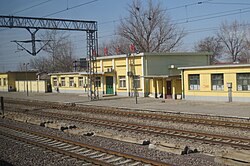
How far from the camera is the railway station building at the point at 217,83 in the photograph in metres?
25.5

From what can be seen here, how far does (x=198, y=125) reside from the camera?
16.4 metres

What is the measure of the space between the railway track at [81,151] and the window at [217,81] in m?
16.6

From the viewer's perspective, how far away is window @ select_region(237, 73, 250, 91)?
82.6ft

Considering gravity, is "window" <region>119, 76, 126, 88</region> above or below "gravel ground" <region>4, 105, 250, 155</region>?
above

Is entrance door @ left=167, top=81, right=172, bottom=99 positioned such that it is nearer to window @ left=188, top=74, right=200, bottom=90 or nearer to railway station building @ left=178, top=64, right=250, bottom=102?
railway station building @ left=178, top=64, right=250, bottom=102

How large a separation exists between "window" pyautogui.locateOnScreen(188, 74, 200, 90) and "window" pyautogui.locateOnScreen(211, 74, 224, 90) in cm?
155

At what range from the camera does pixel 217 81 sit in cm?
2728

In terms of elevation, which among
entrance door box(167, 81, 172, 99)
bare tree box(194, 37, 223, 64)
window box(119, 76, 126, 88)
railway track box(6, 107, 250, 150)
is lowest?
railway track box(6, 107, 250, 150)

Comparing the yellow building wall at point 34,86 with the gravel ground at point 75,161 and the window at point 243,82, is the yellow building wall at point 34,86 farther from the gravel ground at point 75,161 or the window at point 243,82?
the gravel ground at point 75,161

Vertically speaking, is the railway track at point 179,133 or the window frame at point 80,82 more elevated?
the window frame at point 80,82

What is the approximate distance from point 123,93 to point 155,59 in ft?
17.4

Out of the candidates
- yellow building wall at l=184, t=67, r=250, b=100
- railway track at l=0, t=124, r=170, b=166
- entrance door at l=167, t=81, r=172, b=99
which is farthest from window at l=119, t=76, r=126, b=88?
railway track at l=0, t=124, r=170, b=166

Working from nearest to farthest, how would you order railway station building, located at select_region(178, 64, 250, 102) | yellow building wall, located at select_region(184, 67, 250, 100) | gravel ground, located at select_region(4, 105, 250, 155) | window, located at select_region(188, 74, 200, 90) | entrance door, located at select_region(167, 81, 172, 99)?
gravel ground, located at select_region(4, 105, 250, 155), railway station building, located at select_region(178, 64, 250, 102), yellow building wall, located at select_region(184, 67, 250, 100), window, located at select_region(188, 74, 200, 90), entrance door, located at select_region(167, 81, 172, 99)

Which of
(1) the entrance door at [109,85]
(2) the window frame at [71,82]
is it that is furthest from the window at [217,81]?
(2) the window frame at [71,82]
